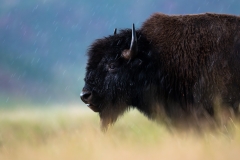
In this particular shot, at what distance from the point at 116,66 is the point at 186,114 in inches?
44.8

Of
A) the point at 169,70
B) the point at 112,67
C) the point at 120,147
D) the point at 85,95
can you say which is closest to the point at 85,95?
the point at 85,95

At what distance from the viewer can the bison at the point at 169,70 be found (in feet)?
17.4

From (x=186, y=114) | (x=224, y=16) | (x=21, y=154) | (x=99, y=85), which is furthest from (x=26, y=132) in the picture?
(x=224, y=16)

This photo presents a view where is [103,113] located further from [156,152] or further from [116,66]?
[156,152]

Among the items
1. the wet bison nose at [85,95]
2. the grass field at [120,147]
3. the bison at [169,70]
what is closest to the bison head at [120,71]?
the bison at [169,70]

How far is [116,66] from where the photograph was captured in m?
5.63

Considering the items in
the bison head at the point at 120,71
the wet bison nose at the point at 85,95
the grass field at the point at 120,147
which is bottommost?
the grass field at the point at 120,147

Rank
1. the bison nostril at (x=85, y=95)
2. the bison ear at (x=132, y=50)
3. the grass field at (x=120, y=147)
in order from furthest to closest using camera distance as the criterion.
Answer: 1. the bison ear at (x=132, y=50)
2. the bison nostril at (x=85, y=95)
3. the grass field at (x=120, y=147)

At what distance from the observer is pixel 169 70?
5.52 metres

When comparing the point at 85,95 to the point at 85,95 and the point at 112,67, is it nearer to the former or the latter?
the point at 85,95

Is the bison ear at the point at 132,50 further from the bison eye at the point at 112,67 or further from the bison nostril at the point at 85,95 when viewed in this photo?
the bison nostril at the point at 85,95

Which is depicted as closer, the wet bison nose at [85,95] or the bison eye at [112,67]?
the wet bison nose at [85,95]

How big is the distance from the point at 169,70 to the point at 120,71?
663mm

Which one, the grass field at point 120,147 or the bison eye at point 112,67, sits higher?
the bison eye at point 112,67
